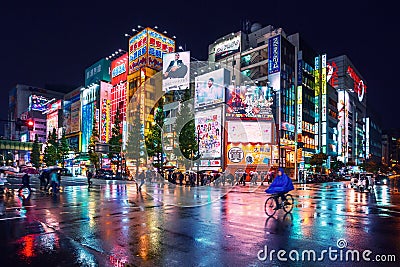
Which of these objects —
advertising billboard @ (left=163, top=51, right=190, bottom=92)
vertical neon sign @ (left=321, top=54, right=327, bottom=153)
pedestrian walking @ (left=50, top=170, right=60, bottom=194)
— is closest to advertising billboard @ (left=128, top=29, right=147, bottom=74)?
advertising billboard @ (left=163, top=51, right=190, bottom=92)

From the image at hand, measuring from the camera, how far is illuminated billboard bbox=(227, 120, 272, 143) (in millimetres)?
50938

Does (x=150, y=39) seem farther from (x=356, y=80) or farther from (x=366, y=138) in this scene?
(x=366, y=138)

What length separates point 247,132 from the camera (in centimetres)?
5091

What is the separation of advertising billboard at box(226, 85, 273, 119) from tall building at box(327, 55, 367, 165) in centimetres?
3025

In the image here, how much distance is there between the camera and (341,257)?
6.32 meters

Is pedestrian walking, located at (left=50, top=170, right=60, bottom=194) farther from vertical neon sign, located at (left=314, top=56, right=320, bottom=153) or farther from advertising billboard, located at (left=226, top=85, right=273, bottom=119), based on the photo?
vertical neon sign, located at (left=314, top=56, right=320, bottom=153)

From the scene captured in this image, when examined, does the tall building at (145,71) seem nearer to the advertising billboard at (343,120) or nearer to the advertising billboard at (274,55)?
the advertising billboard at (274,55)

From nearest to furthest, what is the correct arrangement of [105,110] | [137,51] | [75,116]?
1. [137,51]
2. [105,110]
3. [75,116]

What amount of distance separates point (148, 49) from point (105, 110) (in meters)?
17.4

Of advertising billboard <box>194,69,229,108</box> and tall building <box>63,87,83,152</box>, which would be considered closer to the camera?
advertising billboard <box>194,69,229,108</box>

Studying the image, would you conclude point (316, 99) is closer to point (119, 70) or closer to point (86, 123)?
point (119, 70)

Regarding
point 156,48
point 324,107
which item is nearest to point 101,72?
point 156,48

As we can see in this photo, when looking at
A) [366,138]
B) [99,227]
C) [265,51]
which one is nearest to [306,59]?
[265,51]

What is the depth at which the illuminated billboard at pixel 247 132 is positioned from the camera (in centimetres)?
5094
